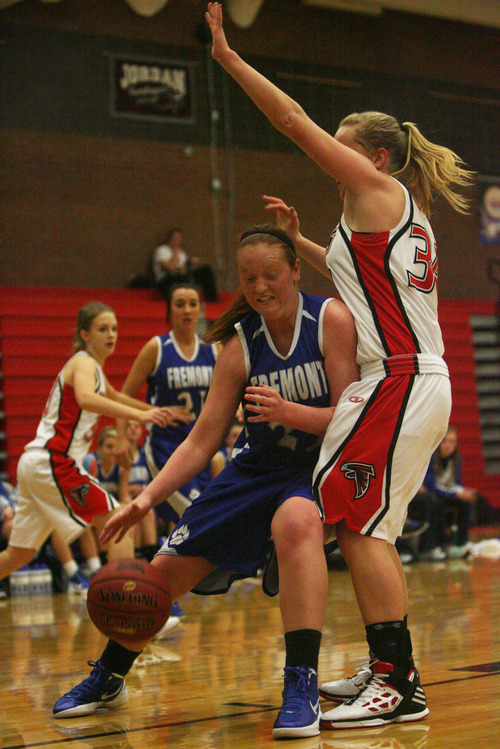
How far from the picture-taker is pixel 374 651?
9.11ft

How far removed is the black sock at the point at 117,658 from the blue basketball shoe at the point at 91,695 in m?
0.02

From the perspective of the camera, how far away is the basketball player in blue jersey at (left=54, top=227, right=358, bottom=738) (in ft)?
9.46

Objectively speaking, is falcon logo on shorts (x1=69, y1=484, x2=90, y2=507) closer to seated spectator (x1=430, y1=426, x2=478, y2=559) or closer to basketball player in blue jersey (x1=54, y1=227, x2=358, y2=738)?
basketball player in blue jersey (x1=54, y1=227, x2=358, y2=738)

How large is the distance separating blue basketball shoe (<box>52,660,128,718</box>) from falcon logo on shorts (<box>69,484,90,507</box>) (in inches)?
88.0

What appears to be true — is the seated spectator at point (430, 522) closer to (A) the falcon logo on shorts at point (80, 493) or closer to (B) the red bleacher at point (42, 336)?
(B) the red bleacher at point (42, 336)

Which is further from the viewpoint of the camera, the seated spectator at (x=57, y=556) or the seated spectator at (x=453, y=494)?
the seated spectator at (x=453, y=494)

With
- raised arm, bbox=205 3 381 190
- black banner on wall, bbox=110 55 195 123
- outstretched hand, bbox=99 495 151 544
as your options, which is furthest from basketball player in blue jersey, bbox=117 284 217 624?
black banner on wall, bbox=110 55 195 123

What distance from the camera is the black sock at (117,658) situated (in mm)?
2977

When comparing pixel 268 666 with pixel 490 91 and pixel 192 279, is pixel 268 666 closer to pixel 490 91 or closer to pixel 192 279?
pixel 192 279

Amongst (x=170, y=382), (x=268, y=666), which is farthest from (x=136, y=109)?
(x=268, y=666)

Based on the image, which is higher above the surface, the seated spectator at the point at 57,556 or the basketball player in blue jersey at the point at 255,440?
the basketball player in blue jersey at the point at 255,440

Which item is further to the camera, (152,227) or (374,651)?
(152,227)

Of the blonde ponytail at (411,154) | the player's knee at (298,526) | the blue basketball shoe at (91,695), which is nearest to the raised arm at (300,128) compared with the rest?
the blonde ponytail at (411,154)

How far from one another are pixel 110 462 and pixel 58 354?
2.75 metres
